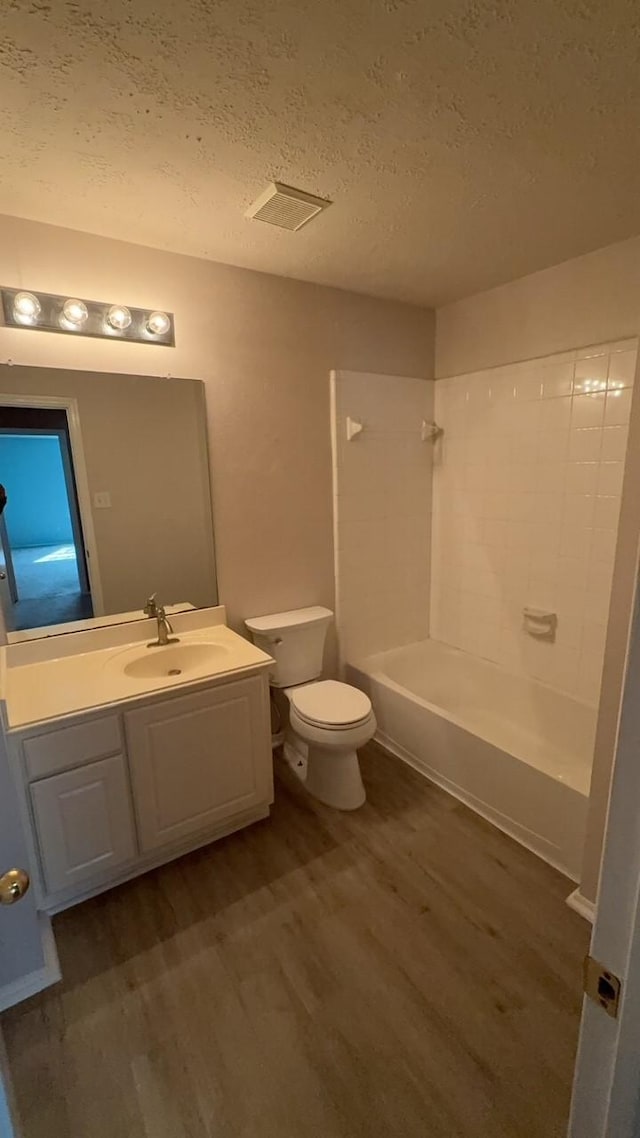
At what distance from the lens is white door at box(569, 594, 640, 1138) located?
539 millimetres

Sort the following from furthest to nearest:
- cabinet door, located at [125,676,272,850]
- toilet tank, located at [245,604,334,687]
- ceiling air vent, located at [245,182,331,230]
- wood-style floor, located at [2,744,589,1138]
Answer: toilet tank, located at [245,604,334,687] < cabinet door, located at [125,676,272,850] < ceiling air vent, located at [245,182,331,230] < wood-style floor, located at [2,744,589,1138]

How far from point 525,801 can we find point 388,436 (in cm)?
190

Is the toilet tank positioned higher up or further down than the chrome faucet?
further down

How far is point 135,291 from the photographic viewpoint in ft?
6.55

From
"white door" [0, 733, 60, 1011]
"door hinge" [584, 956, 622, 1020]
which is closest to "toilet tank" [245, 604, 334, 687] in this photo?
"white door" [0, 733, 60, 1011]

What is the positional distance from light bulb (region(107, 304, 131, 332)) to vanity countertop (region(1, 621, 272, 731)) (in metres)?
1.22

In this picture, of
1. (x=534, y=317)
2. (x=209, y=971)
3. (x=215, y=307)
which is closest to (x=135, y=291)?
(x=215, y=307)

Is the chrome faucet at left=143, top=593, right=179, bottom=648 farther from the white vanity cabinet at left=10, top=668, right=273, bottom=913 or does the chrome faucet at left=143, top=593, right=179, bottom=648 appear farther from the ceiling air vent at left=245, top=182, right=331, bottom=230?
the ceiling air vent at left=245, top=182, right=331, bottom=230

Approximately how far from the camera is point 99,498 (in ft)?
6.70

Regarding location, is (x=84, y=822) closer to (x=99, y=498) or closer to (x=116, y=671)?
(x=116, y=671)

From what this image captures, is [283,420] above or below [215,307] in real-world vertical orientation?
below

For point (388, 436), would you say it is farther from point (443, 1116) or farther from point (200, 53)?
point (443, 1116)

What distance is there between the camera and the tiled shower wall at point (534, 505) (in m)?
2.20

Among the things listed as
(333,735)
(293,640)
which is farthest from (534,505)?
(333,735)
